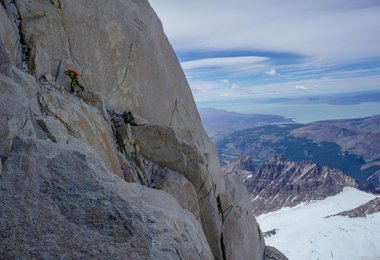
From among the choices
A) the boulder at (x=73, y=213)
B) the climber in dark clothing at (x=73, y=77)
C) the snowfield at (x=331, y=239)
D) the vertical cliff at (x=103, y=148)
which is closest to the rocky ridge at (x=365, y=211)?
the snowfield at (x=331, y=239)

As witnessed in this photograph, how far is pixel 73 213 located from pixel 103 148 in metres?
6.74

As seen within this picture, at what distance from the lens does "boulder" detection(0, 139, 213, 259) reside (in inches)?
307

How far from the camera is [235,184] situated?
2769 centimetres

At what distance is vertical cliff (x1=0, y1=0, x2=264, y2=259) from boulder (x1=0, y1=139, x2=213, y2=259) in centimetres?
2

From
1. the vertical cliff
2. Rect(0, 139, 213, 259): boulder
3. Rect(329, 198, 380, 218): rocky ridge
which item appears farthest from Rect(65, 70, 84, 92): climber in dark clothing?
Rect(329, 198, 380, 218): rocky ridge

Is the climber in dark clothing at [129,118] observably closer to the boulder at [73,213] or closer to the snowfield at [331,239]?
the boulder at [73,213]

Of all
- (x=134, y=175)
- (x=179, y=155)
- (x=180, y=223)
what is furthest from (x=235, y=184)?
(x=180, y=223)

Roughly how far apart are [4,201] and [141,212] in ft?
11.1

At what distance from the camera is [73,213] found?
336 inches

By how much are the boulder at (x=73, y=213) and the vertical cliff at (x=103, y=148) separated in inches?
1.0

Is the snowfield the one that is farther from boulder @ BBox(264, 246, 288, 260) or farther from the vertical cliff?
the vertical cliff

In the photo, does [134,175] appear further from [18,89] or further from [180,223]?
[18,89]

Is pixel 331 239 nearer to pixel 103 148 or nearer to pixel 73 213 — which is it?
pixel 103 148

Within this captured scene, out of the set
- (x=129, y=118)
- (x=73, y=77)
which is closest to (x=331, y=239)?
(x=129, y=118)
